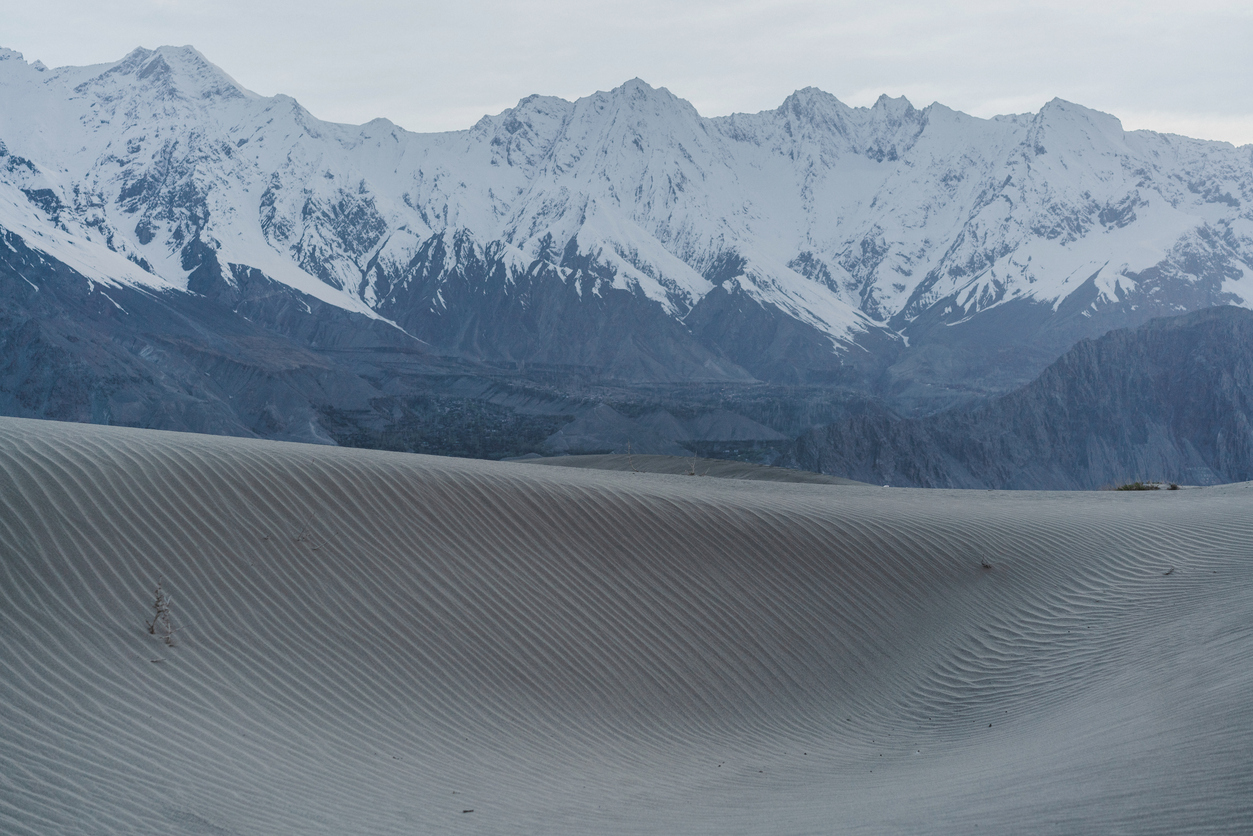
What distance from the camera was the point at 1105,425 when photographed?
12200cm

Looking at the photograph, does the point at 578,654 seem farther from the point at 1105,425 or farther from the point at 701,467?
the point at 1105,425

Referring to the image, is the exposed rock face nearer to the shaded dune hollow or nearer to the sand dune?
the sand dune

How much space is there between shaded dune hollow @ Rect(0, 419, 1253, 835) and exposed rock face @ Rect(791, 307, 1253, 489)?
89071 millimetres

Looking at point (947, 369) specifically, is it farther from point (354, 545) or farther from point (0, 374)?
point (354, 545)

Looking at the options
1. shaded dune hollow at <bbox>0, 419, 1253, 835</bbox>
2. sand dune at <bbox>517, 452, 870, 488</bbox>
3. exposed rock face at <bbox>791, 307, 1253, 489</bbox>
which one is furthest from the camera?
exposed rock face at <bbox>791, 307, 1253, 489</bbox>

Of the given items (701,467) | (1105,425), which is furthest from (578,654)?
(1105,425)

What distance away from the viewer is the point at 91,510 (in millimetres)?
11039

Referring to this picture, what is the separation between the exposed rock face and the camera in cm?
10562

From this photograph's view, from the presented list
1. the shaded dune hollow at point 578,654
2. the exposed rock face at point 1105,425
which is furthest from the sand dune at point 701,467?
the exposed rock face at point 1105,425

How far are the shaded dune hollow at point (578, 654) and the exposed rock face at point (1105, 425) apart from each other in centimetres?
8907

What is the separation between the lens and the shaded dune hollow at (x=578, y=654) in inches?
278

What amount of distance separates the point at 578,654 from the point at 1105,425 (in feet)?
406

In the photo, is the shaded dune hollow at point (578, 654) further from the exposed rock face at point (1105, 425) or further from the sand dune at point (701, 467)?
the exposed rock face at point (1105, 425)

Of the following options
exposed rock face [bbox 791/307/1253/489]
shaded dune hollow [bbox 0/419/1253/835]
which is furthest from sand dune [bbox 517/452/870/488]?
exposed rock face [bbox 791/307/1253/489]
